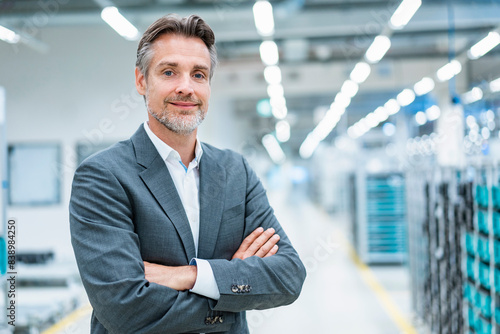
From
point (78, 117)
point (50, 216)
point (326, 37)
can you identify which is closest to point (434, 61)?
point (326, 37)

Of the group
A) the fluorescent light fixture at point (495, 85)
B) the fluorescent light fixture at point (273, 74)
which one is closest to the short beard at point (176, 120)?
the fluorescent light fixture at point (273, 74)

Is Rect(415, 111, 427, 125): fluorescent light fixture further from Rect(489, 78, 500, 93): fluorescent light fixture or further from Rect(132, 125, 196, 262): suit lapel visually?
Rect(132, 125, 196, 262): suit lapel

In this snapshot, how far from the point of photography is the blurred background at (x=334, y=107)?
4.21m

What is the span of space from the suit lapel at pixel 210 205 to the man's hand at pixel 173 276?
11 centimetres

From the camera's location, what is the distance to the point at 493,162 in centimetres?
326

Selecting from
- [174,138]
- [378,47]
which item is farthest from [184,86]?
[378,47]

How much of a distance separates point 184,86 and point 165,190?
0.34 metres

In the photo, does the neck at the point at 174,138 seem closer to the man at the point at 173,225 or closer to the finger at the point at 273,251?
the man at the point at 173,225

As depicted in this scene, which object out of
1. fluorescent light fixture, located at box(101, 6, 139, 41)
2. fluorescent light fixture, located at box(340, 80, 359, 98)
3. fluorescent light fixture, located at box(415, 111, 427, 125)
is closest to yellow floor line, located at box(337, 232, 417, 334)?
fluorescent light fixture, located at box(340, 80, 359, 98)

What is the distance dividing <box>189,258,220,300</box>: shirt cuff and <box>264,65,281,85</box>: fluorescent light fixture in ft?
21.2

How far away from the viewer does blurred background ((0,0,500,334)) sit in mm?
4207

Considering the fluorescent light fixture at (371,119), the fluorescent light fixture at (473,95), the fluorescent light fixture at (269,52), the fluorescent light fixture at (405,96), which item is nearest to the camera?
the fluorescent light fixture at (269,52)

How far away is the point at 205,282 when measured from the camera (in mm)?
1575

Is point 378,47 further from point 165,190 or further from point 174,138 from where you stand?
point 165,190
